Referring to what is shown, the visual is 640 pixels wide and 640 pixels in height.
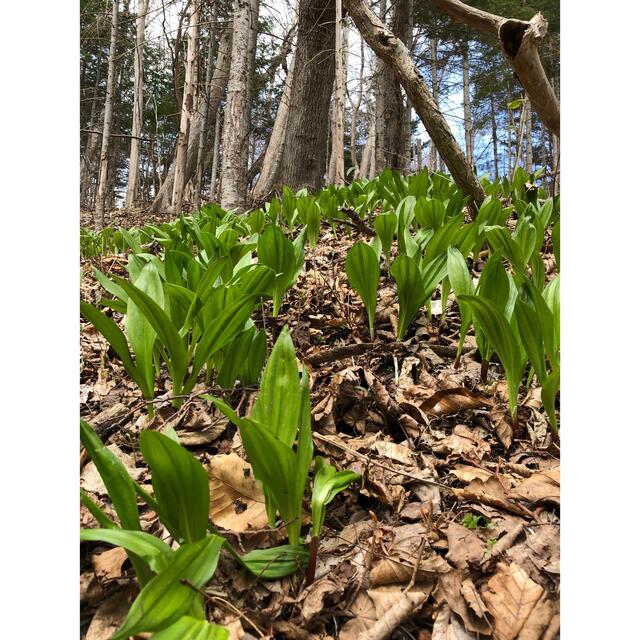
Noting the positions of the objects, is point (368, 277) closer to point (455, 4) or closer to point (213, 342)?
point (213, 342)

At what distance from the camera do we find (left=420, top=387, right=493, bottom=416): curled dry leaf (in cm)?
124

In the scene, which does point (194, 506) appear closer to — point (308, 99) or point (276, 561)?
point (276, 561)

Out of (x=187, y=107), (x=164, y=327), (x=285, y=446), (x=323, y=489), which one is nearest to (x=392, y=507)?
(x=323, y=489)

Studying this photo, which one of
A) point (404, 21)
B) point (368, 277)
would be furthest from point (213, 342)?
point (404, 21)

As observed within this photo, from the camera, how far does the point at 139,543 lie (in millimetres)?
588

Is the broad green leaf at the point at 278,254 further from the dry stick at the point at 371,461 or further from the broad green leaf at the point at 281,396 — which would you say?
the broad green leaf at the point at 281,396

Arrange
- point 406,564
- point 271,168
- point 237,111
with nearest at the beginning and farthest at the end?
point 406,564, point 237,111, point 271,168

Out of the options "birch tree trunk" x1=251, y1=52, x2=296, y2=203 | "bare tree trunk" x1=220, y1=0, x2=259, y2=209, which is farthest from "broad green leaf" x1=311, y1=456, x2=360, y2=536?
"birch tree trunk" x1=251, y1=52, x2=296, y2=203

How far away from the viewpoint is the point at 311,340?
70.1 inches

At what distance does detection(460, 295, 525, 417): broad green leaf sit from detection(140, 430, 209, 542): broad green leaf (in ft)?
2.19

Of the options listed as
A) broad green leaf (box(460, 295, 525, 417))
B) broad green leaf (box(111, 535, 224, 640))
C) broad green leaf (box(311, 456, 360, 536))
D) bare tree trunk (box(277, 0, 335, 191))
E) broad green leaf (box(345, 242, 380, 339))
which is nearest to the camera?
broad green leaf (box(111, 535, 224, 640))

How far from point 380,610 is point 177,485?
1.11 feet

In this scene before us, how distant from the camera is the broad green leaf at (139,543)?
0.56 meters

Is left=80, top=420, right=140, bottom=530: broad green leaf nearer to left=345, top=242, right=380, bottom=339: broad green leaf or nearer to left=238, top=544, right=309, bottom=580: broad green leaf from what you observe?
left=238, top=544, right=309, bottom=580: broad green leaf
